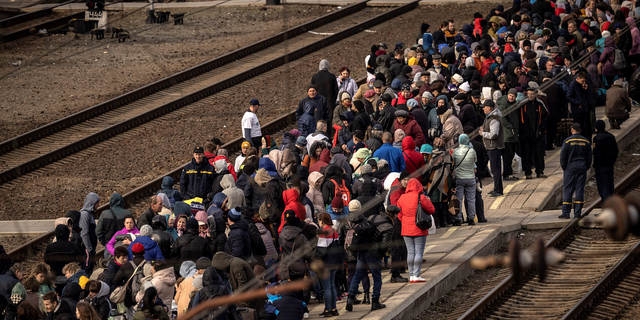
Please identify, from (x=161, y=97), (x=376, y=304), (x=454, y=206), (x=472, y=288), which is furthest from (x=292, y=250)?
(x=161, y=97)

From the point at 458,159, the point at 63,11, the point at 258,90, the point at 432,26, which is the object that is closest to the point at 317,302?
the point at 458,159

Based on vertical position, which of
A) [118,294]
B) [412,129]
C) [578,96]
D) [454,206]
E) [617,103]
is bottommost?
[454,206]

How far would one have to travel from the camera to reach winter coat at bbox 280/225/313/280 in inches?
397

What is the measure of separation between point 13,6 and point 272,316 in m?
24.1

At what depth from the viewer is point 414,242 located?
11359 mm

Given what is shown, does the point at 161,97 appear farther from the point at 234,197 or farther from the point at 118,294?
the point at 118,294

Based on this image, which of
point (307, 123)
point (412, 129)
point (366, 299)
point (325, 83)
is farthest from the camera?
point (325, 83)

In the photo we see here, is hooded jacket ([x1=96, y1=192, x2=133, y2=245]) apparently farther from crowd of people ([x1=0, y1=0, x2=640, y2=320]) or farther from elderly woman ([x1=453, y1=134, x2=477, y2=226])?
elderly woman ([x1=453, y1=134, x2=477, y2=226])

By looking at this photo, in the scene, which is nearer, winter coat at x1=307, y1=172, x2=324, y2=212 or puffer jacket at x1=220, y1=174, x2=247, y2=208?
puffer jacket at x1=220, y1=174, x2=247, y2=208

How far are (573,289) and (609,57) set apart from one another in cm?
902

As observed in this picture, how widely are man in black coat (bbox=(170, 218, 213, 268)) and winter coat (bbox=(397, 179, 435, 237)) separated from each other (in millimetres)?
2781

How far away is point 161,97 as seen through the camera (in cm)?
2128

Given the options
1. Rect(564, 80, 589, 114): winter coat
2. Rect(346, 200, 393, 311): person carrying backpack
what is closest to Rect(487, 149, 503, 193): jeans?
Rect(564, 80, 589, 114): winter coat

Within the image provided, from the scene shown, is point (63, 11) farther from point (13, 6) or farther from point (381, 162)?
point (381, 162)
